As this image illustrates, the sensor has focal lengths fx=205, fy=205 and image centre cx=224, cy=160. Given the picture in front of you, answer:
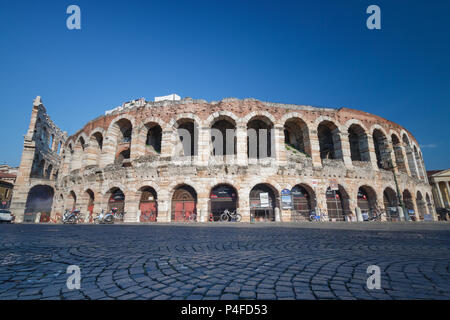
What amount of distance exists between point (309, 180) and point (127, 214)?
13816mm

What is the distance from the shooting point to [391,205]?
18812mm

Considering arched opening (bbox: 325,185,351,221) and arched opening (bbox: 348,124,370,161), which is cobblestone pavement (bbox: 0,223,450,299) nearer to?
arched opening (bbox: 325,185,351,221)

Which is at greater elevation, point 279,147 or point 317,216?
point 279,147

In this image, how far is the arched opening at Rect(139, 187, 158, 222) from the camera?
15500mm

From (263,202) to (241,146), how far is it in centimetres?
450

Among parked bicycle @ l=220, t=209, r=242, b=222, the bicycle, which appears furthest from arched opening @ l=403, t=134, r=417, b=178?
the bicycle

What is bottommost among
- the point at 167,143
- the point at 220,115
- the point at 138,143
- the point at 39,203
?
the point at 39,203

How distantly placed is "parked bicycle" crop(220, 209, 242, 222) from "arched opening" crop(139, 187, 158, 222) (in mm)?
5078

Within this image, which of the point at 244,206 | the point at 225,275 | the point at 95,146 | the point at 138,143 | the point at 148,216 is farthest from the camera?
the point at 95,146

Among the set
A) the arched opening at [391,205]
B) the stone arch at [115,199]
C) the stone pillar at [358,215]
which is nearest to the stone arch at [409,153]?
the arched opening at [391,205]

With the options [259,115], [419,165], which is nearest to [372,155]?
[259,115]

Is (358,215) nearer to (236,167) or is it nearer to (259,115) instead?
(236,167)

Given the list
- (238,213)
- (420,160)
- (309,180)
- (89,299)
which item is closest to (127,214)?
(238,213)
